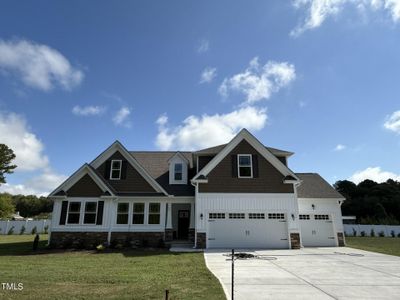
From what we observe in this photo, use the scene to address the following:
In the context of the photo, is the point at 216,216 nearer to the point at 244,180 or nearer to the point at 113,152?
the point at 244,180

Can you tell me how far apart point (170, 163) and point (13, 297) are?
14791 millimetres

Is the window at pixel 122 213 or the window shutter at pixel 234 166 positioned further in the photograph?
the window shutter at pixel 234 166

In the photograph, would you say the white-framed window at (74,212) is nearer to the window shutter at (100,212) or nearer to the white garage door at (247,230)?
the window shutter at (100,212)

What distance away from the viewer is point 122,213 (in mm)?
18062

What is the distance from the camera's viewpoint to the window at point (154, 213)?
59.2 feet

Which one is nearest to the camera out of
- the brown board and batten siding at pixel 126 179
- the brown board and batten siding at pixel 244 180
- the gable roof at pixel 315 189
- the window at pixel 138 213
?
the brown board and batten siding at pixel 244 180

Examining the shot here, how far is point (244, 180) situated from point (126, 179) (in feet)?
25.8

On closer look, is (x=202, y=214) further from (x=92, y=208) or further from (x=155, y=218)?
(x=92, y=208)

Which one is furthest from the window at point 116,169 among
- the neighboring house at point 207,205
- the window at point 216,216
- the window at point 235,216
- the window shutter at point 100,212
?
the window at point 235,216

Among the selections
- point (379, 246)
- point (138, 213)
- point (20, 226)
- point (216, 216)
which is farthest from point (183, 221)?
point (20, 226)

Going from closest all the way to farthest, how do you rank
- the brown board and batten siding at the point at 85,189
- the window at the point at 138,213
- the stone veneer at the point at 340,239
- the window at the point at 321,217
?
the brown board and batten siding at the point at 85,189, the window at the point at 138,213, the stone veneer at the point at 340,239, the window at the point at 321,217

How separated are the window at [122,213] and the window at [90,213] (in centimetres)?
145

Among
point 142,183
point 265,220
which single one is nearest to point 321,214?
point 265,220

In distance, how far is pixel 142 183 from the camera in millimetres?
18734
